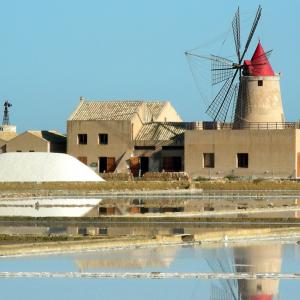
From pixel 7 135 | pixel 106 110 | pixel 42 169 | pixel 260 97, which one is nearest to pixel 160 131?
pixel 106 110

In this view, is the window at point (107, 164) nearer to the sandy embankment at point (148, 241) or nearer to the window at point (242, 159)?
the window at point (242, 159)

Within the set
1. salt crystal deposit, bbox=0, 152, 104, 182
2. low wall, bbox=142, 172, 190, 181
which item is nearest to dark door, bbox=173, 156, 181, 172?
low wall, bbox=142, 172, 190, 181

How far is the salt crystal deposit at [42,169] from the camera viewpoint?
45406mm

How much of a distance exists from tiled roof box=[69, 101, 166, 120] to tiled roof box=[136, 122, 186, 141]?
909 millimetres

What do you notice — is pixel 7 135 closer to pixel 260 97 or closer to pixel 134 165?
pixel 134 165

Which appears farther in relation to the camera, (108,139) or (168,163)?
(108,139)

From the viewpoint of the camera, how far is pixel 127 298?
15.4 meters

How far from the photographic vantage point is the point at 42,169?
46000mm

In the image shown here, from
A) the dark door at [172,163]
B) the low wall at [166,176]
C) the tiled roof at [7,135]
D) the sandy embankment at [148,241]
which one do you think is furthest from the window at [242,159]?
the sandy embankment at [148,241]

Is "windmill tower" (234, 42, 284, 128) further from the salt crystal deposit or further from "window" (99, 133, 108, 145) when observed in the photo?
the salt crystal deposit

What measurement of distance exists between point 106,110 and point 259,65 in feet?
23.3

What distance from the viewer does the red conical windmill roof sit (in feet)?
166

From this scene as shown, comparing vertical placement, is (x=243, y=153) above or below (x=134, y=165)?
above

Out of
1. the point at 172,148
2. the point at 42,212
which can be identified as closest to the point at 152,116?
the point at 172,148
